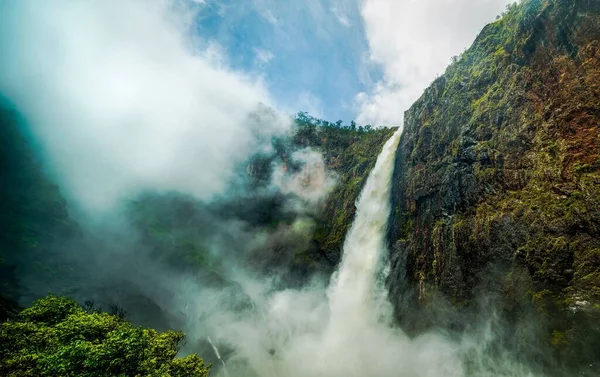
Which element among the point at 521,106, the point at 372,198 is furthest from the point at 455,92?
the point at 372,198

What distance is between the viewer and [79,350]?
Answer: 17078mm

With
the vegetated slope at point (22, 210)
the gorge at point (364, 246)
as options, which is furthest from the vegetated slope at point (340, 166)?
the vegetated slope at point (22, 210)

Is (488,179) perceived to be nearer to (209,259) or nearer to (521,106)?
(521,106)

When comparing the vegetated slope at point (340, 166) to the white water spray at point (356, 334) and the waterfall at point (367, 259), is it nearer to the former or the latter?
the waterfall at point (367, 259)

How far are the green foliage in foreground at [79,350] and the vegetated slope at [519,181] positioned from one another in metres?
23.2

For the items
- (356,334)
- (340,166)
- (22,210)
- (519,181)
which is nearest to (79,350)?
(356,334)

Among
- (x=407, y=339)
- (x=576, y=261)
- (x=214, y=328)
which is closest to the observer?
(x=576, y=261)

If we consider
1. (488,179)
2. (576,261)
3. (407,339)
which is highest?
(488,179)

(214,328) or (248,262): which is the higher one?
(248,262)

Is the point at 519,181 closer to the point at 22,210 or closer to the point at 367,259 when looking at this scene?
the point at 367,259

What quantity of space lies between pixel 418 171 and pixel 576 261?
1880 centimetres

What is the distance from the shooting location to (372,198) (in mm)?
46594

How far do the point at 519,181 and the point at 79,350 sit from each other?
3187 cm

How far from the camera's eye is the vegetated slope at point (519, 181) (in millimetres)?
20625
